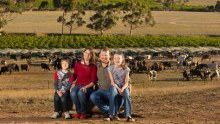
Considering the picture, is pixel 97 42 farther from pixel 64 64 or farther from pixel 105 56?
pixel 105 56

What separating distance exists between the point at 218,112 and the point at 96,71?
146 inches

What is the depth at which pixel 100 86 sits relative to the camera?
478 inches

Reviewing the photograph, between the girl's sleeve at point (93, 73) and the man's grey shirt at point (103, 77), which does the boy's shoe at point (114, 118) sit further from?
the girl's sleeve at point (93, 73)

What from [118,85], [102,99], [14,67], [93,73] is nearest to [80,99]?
[102,99]

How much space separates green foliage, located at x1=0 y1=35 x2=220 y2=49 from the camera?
6588 cm

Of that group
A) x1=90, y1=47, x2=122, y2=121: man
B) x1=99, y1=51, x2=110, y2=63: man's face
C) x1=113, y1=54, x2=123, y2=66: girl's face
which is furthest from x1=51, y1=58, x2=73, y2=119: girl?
x1=113, y1=54, x2=123, y2=66: girl's face

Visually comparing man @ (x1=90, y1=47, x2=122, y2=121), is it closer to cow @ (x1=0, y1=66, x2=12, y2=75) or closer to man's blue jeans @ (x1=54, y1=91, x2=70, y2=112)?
man's blue jeans @ (x1=54, y1=91, x2=70, y2=112)

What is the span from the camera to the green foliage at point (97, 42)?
6588 cm

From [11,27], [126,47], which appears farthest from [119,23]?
[126,47]

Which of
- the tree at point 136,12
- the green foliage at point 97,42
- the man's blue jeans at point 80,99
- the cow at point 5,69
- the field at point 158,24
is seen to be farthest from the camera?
the field at point 158,24

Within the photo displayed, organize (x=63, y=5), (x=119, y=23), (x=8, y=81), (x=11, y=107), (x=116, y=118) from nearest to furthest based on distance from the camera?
(x=116, y=118) → (x=11, y=107) → (x=8, y=81) → (x=63, y=5) → (x=119, y=23)

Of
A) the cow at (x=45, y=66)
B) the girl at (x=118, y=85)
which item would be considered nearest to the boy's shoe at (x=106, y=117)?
the girl at (x=118, y=85)

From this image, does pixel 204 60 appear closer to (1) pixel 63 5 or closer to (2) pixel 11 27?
(1) pixel 63 5

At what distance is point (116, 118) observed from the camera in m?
11.8
